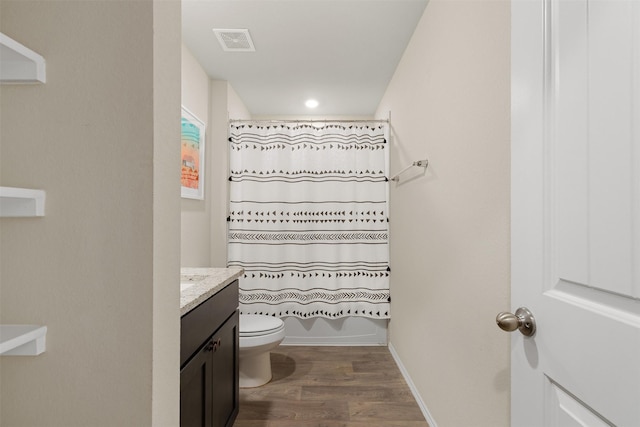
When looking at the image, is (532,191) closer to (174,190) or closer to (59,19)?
(174,190)

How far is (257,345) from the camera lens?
2.19 metres

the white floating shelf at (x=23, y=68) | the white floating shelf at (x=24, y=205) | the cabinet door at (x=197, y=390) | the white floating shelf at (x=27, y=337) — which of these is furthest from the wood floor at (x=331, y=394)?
the white floating shelf at (x=23, y=68)

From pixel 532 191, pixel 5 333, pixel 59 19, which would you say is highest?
pixel 59 19

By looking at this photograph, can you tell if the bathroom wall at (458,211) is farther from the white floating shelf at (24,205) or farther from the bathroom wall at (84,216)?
the white floating shelf at (24,205)

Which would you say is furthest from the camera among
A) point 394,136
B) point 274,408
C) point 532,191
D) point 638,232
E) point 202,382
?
point 394,136

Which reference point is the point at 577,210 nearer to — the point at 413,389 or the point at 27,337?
the point at 27,337

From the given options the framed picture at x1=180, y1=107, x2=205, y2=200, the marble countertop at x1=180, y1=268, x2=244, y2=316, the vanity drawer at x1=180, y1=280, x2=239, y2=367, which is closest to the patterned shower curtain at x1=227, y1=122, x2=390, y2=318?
the framed picture at x1=180, y1=107, x2=205, y2=200

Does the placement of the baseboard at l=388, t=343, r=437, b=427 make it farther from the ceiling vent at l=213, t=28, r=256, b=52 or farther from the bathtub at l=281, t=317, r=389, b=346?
the ceiling vent at l=213, t=28, r=256, b=52

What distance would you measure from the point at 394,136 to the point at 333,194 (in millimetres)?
702

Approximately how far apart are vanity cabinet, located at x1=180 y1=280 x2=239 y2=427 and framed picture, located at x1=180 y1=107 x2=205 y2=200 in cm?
100

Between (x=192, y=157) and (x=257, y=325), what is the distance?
1291 mm

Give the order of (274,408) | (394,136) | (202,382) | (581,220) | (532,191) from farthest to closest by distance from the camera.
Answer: (394,136), (274,408), (202,382), (532,191), (581,220)

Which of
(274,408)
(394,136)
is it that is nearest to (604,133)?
(274,408)

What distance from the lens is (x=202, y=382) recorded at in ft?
4.41
